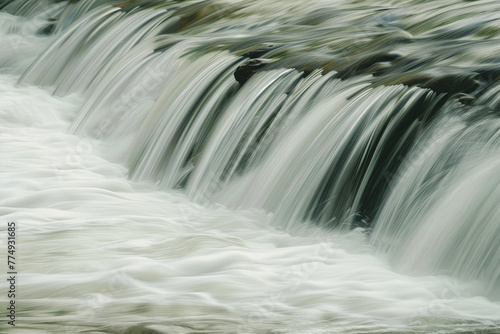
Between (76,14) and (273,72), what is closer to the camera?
(273,72)

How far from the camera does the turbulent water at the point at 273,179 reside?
3.41 metres

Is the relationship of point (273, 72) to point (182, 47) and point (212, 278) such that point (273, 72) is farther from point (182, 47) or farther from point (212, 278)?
point (212, 278)

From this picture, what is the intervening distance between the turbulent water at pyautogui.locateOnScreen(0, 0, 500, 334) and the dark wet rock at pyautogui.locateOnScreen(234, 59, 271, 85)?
0.01 metres

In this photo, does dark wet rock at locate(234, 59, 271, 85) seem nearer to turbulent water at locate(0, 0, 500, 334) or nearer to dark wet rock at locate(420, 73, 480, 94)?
turbulent water at locate(0, 0, 500, 334)

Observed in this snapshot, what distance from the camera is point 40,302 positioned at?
3.37 metres

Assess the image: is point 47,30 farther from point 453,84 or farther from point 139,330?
point 139,330

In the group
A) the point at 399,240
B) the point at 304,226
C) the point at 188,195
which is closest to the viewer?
the point at 399,240

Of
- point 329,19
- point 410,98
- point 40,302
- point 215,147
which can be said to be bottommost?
point 40,302

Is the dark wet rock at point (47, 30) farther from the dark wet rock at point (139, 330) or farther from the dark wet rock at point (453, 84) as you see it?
the dark wet rock at point (139, 330)

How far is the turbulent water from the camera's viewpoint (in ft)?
11.2

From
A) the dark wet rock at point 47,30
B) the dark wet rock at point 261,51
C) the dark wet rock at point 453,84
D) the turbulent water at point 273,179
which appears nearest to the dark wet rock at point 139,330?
the turbulent water at point 273,179

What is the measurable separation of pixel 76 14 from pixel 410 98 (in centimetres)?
520

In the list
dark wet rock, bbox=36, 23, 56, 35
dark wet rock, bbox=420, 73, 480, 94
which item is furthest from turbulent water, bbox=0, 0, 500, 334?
dark wet rock, bbox=36, 23, 56, 35

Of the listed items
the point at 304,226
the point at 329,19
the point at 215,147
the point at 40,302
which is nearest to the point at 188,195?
the point at 215,147
